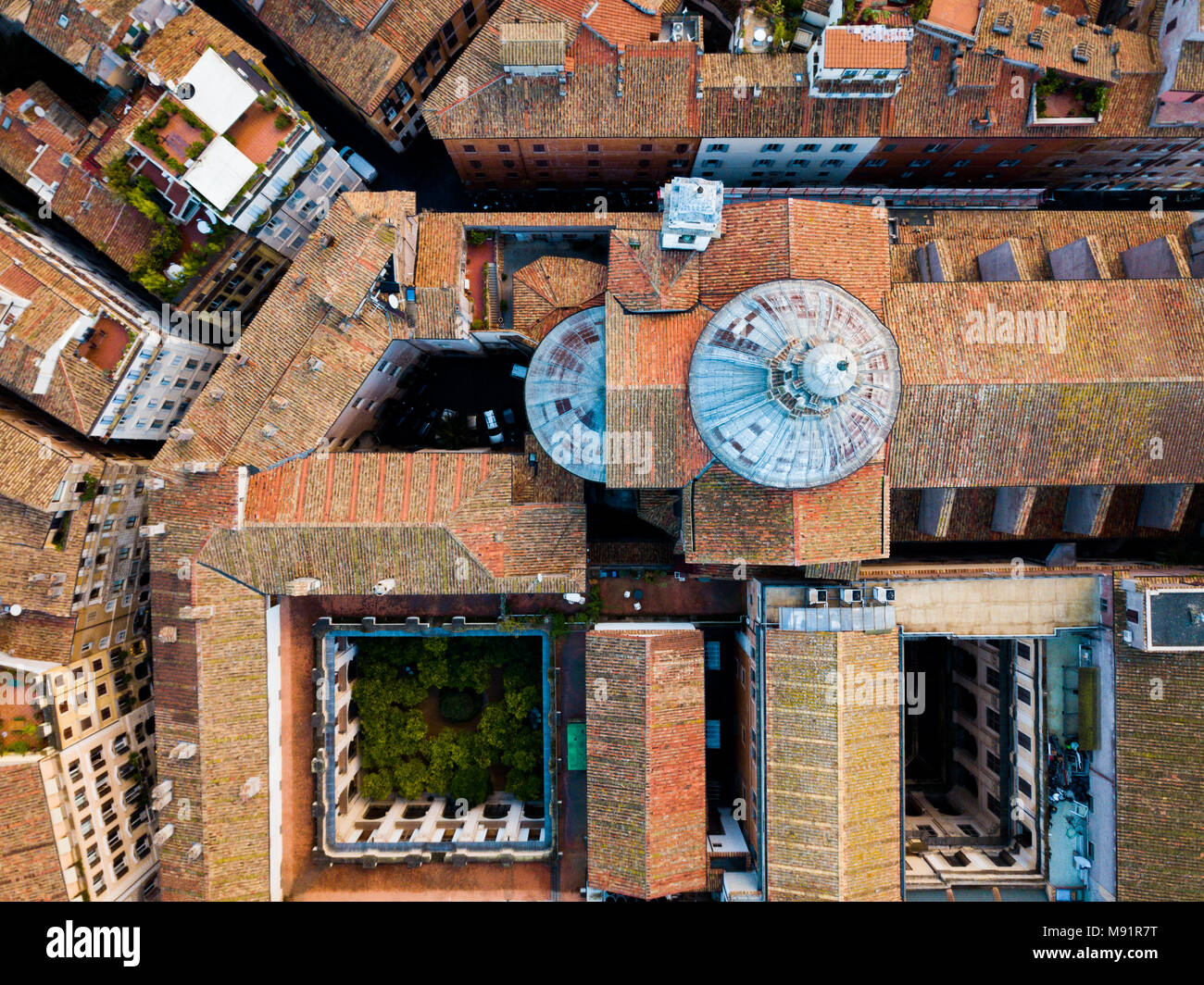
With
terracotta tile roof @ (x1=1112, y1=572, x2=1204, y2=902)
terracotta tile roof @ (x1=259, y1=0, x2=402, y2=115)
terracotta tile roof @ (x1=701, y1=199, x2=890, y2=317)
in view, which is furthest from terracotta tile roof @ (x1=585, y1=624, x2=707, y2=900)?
terracotta tile roof @ (x1=259, y1=0, x2=402, y2=115)

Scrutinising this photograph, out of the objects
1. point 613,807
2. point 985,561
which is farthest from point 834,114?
point 613,807

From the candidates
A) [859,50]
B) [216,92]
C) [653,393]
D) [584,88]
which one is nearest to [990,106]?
[859,50]

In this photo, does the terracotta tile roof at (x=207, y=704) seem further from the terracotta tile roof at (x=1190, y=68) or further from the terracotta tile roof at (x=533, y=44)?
the terracotta tile roof at (x=1190, y=68)

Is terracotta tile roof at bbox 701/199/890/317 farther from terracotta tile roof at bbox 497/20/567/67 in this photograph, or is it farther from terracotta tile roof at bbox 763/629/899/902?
terracotta tile roof at bbox 763/629/899/902

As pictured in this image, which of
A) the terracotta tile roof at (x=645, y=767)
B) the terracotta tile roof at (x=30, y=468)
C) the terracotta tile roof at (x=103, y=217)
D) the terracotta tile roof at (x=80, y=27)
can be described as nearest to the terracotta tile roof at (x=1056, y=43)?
the terracotta tile roof at (x=645, y=767)
